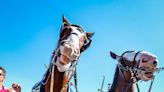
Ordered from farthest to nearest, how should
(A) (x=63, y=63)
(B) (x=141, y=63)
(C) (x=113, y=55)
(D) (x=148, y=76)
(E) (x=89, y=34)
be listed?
(C) (x=113, y=55) → (B) (x=141, y=63) → (D) (x=148, y=76) → (E) (x=89, y=34) → (A) (x=63, y=63)

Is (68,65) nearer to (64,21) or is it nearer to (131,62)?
(64,21)

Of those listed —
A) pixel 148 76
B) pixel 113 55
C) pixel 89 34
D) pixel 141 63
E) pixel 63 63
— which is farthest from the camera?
pixel 113 55

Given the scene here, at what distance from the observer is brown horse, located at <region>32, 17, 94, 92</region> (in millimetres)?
→ 7149

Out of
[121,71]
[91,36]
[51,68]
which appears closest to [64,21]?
[91,36]

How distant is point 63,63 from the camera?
720 cm

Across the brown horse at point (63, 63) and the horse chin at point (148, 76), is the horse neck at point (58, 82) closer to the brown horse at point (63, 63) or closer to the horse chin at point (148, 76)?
the brown horse at point (63, 63)

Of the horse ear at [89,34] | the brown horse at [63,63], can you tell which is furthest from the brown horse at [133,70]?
the brown horse at [63,63]

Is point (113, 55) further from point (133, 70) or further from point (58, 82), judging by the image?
point (58, 82)

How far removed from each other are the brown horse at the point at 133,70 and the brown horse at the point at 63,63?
74.6 inches

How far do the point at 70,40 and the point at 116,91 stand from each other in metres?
2.34

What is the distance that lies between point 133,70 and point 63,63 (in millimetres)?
2605

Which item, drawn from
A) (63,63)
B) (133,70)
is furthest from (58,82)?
(133,70)

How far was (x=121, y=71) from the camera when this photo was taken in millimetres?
9477

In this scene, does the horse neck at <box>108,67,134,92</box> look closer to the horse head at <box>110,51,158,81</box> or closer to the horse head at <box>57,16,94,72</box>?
the horse head at <box>110,51,158,81</box>
